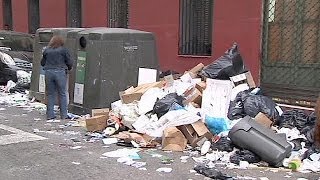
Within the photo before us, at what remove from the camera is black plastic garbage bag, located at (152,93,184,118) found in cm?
717

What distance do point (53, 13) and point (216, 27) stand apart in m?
7.75

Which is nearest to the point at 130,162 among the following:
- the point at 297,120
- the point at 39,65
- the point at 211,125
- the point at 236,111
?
the point at 211,125

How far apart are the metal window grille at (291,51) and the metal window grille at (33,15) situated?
10935mm

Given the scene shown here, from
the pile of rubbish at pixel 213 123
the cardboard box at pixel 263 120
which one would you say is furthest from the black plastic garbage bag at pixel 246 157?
the cardboard box at pixel 263 120

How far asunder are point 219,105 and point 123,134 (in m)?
1.46

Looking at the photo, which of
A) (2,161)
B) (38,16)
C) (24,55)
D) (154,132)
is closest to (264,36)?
(154,132)

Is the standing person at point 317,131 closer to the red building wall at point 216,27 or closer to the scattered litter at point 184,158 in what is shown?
the scattered litter at point 184,158

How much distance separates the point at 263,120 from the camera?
6.73 m

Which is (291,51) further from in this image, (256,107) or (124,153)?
(124,153)

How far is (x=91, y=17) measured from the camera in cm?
1380

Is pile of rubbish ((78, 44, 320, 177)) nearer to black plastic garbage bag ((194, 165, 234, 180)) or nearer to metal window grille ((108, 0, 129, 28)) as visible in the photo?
black plastic garbage bag ((194, 165, 234, 180))

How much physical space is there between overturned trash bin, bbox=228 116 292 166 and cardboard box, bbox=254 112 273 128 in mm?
629

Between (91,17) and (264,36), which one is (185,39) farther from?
(91,17)

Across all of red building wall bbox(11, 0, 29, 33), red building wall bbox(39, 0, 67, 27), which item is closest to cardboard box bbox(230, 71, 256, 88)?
red building wall bbox(39, 0, 67, 27)
